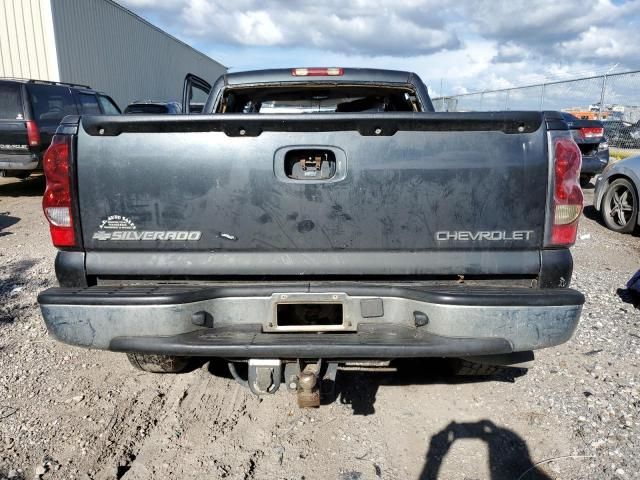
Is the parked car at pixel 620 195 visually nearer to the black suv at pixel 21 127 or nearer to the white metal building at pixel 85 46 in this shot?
the black suv at pixel 21 127

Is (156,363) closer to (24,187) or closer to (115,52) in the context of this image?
(24,187)

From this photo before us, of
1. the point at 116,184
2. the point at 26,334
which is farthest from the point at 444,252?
Result: the point at 26,334

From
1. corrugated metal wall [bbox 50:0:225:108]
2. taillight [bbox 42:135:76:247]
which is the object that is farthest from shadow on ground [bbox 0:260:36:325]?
corrugated metal wall [bbox 50:0:225:108]

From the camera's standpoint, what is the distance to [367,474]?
2416mm

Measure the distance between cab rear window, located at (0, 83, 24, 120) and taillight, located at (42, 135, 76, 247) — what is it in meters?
7.85

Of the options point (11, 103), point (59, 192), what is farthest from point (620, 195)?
point (11, 103)

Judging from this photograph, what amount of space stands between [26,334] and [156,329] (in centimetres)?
225

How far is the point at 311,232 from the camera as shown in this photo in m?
2.35

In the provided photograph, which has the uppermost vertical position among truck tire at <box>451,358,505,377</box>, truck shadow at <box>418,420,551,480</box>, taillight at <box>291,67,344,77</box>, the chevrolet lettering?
taillight at <box>291,67,344,77</box>

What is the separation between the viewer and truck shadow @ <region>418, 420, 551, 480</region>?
2.43 metres

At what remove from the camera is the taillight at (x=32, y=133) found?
8766mm

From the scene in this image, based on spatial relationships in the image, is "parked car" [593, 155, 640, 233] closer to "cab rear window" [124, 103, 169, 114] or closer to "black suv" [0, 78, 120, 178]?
"black suv" [0, 78, 120, 178]

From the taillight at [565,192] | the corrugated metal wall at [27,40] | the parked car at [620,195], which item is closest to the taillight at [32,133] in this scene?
the corrugated metal wall at [27,40]

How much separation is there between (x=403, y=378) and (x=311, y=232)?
1481 mm
